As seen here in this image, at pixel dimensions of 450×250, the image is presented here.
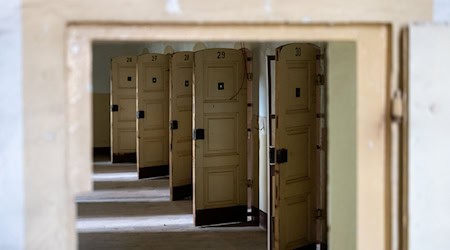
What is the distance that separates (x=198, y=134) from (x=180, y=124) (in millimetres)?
1265

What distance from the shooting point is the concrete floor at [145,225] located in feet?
19.6

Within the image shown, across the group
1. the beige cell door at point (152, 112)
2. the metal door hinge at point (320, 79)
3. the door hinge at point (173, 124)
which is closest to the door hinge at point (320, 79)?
the metal door hinge at point (320, 79)

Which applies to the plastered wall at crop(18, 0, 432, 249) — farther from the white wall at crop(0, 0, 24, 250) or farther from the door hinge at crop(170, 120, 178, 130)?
the door hinge at crop(170, 120, 178, 130)

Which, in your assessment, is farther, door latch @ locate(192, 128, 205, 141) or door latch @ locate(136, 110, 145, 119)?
door latch @ locate(136, 110, 145, 119)

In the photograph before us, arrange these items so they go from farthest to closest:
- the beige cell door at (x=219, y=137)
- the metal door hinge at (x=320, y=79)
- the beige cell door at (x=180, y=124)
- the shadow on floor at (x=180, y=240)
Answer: the beige cell door at (x=180, y=124) < the beige cell door at (x=219, y=137) < the shadow on floor at (x=180, y=240) < the metal door hinge at (x=320, y=79)

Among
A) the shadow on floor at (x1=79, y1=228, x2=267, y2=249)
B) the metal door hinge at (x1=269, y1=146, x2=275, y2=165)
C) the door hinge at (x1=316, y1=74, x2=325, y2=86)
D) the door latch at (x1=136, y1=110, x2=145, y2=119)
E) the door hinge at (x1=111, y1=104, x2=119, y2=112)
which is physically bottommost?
the shadow on floor at (x1=79, y1=228, x2=267, y2=249)

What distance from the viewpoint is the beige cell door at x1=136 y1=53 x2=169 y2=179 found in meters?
9.20

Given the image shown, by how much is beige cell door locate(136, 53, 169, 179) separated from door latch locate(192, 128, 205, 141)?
276 centimetres

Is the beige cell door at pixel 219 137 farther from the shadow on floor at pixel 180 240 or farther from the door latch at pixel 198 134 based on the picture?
the shadow on floor at pixel 180 240

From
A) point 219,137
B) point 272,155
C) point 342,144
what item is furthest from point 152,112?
point 342,144

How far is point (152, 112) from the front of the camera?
370 inches

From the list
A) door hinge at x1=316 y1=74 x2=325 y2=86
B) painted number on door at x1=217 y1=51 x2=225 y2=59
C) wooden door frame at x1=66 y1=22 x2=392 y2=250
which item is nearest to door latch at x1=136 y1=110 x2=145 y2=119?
painted number on door at x1=217 y1=51 x2=225 y2=59

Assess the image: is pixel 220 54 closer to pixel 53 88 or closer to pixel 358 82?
pixel 358 82

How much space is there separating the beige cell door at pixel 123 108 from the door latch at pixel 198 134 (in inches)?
174
